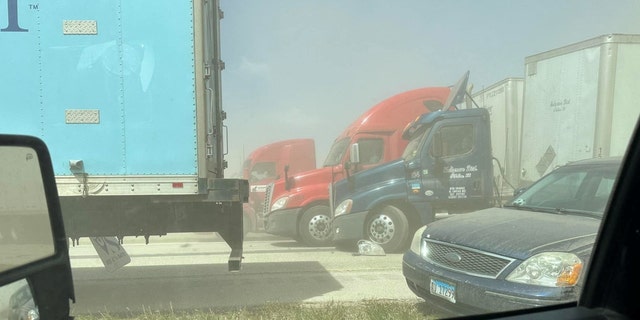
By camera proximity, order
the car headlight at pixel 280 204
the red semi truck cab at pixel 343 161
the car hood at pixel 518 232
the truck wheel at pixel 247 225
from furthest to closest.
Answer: the truck wheel at pixel 247 225, the car headlight at pixel 280 204, the red semi truck cab at pixel 343 161, the car hood at pixel 518 232

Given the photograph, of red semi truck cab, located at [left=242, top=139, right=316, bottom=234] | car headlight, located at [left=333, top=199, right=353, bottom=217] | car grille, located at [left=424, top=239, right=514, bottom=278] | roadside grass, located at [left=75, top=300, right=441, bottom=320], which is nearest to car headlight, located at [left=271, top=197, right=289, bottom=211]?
car headlight, located at [left=333, top=199, right=353, bottom=217]

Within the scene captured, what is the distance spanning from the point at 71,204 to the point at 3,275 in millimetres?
3654

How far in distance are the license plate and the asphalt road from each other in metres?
1.09

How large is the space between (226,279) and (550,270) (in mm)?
4323

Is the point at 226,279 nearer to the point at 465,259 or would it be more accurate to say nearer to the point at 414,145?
the point at 465,259

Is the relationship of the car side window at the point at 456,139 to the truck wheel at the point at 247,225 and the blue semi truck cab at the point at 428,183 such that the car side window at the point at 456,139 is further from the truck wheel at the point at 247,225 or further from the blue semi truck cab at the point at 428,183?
the truck wheel at the point at 247,225

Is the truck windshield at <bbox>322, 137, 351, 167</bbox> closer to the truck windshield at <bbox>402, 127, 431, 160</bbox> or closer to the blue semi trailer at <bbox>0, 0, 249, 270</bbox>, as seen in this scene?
the truck windshield at <bbox>402, 127, 431, 160</bbox>

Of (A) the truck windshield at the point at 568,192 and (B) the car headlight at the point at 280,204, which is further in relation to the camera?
(B) the car headlight at the point at 280,204

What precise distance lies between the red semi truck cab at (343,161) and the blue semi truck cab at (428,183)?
813 millimetres

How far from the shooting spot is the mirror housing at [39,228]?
1.81 metres

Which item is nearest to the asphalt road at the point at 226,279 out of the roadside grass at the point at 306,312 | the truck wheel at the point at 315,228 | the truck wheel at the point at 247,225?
the roadside grass at the point at 306,312

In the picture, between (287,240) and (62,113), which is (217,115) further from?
(287,240)

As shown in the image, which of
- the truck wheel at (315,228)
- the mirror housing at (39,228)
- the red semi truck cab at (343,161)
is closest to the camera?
the mirror housing at (39,228)

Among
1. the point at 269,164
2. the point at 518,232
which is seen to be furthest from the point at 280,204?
the point at 518,232
